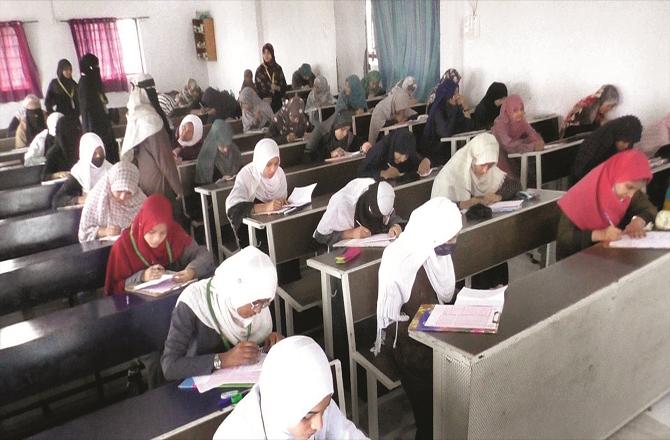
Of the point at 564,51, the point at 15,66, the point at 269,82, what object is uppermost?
the point at 15,66

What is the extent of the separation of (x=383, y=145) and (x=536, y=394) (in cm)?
245

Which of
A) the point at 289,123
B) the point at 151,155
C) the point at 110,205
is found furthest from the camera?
the point at 289,123

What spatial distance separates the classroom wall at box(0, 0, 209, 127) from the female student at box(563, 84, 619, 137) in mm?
8848

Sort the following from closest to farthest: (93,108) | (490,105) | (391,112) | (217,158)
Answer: (217,158)
(93,108)
(490,105)
(391,112)

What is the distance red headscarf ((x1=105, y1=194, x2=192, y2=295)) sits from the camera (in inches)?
94.7

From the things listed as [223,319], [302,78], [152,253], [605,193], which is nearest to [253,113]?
[302,78]

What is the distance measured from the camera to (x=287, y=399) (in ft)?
3.84

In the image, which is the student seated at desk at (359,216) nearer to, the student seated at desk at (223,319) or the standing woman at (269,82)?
the student seated at desk at (223,319)

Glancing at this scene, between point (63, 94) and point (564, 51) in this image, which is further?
point (63, 94)

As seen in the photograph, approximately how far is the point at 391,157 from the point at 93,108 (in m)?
2.71

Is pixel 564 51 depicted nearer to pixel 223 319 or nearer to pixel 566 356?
pixel 566 356

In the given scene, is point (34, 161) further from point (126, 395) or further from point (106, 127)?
point (126, 395)

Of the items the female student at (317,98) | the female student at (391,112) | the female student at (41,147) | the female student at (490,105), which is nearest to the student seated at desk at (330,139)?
the female student at (391,112)

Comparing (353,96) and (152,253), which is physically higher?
(353,96)
